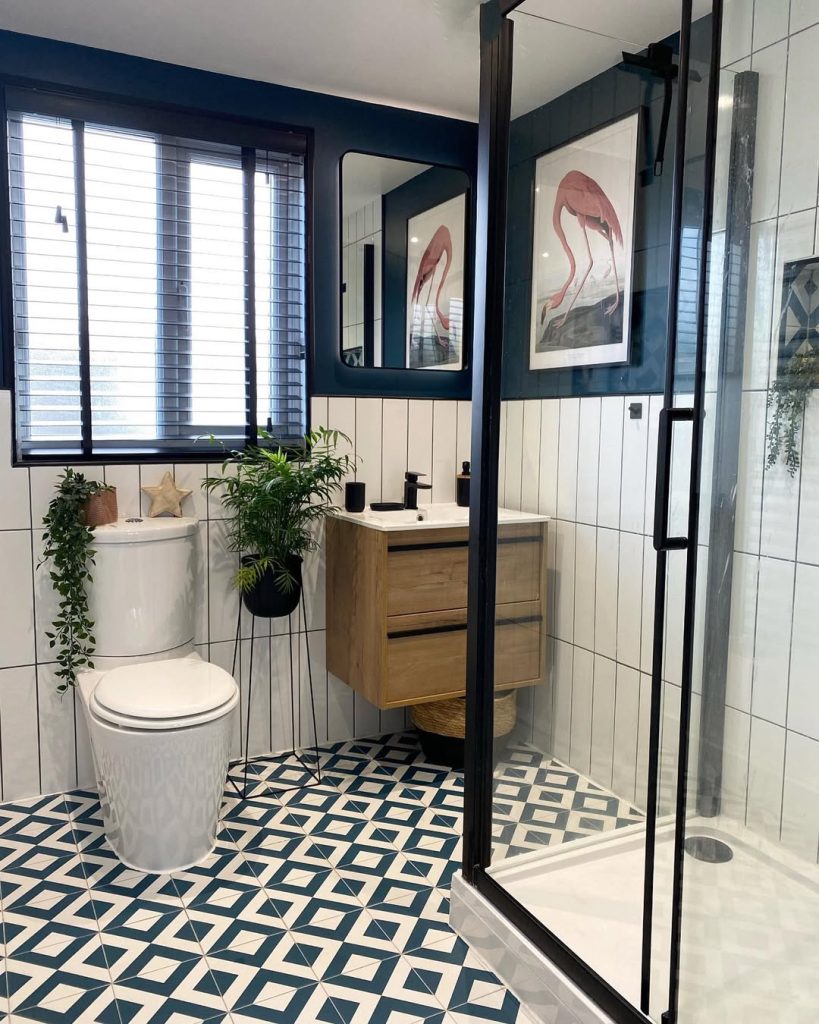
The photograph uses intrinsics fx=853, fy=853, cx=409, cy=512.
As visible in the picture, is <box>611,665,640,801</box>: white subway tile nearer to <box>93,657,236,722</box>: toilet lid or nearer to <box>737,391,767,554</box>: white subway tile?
<box>737,391,767,554</box>: white subway tile

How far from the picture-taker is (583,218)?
5.50ft

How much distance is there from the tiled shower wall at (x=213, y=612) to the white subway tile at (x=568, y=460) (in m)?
1.41

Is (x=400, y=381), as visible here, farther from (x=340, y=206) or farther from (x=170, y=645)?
(x=170, y=645)

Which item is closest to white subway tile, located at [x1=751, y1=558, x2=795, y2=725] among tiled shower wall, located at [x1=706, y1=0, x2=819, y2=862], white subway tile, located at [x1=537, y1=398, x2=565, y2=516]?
tiled shower wall, located at [x1=706, y1=0, x2=819, y2=862]

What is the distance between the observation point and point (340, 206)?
2.97 metres

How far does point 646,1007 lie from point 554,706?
563mm

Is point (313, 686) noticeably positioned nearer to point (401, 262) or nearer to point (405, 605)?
point (405, 605)

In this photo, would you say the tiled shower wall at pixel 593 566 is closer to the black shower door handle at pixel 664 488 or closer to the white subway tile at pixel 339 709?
the black shower door handle at pixel 664 488

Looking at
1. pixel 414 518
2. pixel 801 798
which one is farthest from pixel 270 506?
pixel 801 798

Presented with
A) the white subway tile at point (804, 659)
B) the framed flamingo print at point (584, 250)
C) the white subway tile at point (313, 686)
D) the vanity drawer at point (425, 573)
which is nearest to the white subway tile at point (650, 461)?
the framed flamingo print at point (584, 250)

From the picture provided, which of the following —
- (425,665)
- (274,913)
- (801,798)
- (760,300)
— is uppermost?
(760,300)

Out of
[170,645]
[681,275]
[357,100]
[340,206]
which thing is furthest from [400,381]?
[681,275]

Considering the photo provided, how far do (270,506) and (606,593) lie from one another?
128 centimetres

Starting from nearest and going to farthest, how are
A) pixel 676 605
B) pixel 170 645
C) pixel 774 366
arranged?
pixel 774 366, pixel 676 605, pixel 170 645
